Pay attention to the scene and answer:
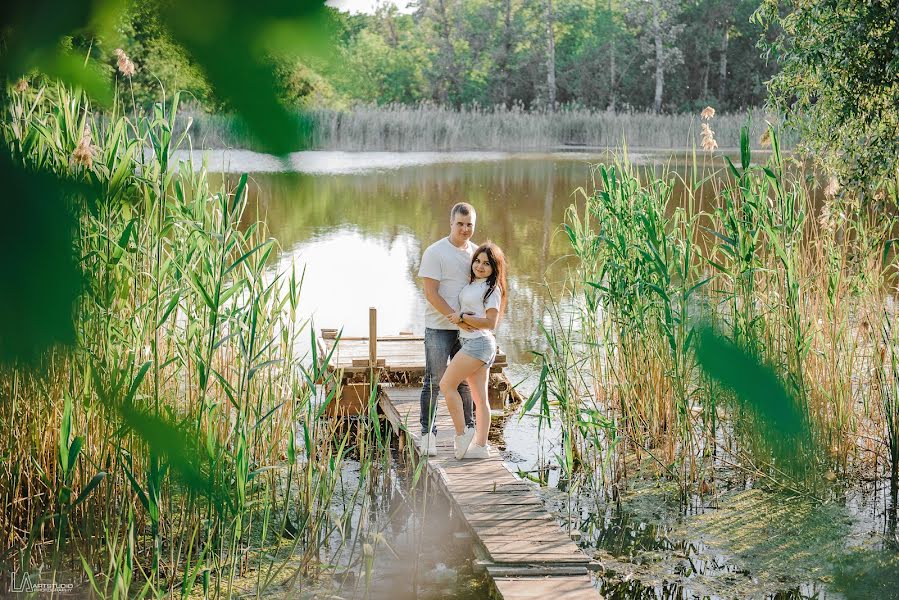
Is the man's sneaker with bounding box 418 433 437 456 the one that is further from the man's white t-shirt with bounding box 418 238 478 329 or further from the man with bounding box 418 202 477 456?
the man's white t-shirt with bounding box 418 238 478 329

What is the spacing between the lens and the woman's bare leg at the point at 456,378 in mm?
4707

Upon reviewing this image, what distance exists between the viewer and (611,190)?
17.4 feet

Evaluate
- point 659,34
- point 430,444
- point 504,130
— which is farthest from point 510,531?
point 659,34

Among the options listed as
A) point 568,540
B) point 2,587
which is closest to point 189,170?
point 2,587

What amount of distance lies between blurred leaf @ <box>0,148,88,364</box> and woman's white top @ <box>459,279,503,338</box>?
4.07 metres

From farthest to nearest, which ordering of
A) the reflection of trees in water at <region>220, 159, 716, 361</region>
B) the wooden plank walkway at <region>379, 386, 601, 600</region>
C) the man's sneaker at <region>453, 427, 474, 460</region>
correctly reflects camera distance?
the reflection of trees in water at <region>220, 159, 716, 361</region> < the man's sneaker at <region>453, 427, 474, 460</region> < the wooden plank walkway at <region>379, 386, 601, 600</region>

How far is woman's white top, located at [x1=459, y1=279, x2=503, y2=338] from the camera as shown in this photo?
15.4 ft

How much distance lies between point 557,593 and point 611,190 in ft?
7.77

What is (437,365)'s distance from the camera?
5008 millimetres

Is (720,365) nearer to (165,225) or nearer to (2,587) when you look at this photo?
(165,225)

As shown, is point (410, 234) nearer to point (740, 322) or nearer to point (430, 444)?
point (430, 444)

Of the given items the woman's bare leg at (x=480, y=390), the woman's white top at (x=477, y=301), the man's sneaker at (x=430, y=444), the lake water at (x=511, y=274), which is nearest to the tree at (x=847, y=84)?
the lake water at (x=511, y=274)

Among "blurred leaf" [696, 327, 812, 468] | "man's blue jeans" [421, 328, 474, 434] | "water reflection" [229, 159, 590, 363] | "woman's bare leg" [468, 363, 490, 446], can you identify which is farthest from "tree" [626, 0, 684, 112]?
"blurred leaf" [696, 327, 812, 468]

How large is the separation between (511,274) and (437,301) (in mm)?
6757
